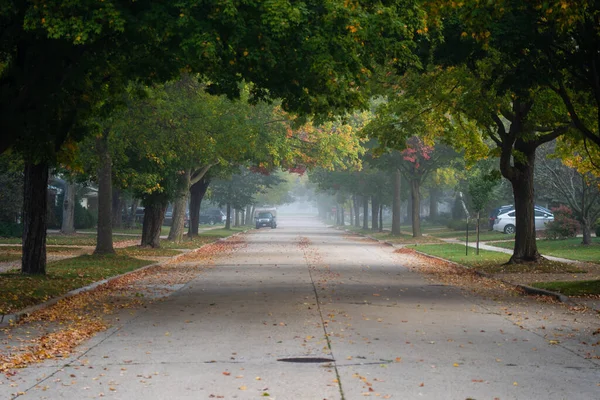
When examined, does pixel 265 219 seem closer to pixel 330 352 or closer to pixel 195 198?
pixel 195 198

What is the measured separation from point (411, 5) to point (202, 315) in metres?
6.80

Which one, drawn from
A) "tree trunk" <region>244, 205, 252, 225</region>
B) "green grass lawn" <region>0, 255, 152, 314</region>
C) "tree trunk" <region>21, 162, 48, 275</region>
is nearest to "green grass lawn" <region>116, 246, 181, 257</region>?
"green grass lawn" <region>0, 255, 152, 314</region>

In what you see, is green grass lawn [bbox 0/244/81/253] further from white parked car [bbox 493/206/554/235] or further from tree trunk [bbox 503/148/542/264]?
white parked car [bbox 493/206/554/235]

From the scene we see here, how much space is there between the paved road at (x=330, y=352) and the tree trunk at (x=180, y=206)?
25202 mm

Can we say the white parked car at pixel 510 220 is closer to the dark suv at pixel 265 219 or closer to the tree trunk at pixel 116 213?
the tree trunk at pixel 116 213

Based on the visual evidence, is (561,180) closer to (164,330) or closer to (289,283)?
(289,283)

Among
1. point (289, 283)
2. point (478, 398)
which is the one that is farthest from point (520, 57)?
point (478, 398)

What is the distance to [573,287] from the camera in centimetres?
1967

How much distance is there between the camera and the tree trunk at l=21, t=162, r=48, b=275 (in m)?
21.5

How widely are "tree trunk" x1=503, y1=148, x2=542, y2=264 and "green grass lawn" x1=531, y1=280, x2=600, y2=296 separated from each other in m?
6.70

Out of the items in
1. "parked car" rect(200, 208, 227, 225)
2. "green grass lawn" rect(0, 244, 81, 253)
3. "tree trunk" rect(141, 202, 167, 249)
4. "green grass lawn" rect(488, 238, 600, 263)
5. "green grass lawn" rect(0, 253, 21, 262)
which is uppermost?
"parked car" rect(200, 208, 227, 225)

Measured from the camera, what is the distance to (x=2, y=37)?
15.8 m

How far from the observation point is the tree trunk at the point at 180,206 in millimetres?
43991

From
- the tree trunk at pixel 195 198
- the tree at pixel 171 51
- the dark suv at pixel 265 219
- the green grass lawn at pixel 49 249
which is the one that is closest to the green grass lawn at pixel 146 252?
the green grass lawn at pixel 49 249
